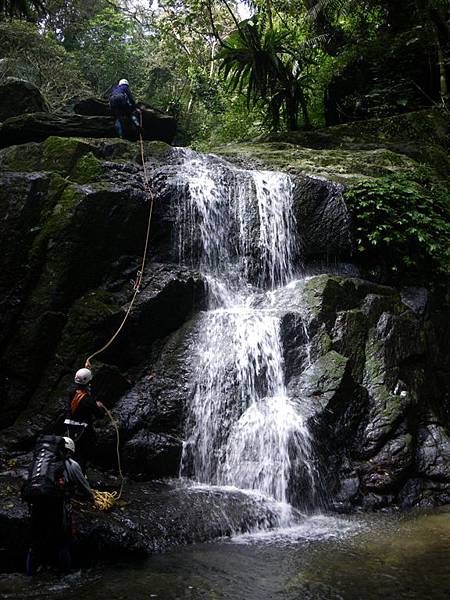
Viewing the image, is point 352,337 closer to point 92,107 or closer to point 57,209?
point 57,209

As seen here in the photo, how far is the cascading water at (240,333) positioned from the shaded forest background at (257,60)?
477 cm

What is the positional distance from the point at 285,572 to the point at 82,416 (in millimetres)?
2885

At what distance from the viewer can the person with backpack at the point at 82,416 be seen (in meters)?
6.21

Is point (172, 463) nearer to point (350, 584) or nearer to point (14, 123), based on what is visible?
point (350, 584)

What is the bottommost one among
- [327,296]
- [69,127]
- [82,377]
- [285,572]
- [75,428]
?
[285,572]

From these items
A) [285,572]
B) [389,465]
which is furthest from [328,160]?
[285,572]

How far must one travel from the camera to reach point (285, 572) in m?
4.77

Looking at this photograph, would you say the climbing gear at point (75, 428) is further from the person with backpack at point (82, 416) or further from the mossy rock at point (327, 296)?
the mossy rock at point (327, 296)

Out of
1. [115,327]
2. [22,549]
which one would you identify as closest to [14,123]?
[115,327]

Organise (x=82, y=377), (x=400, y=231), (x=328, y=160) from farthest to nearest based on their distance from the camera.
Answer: (x=328, y=160) < (x=400, y=231) < (x=82, y=377)

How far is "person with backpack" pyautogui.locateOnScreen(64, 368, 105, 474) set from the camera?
6.21 metres

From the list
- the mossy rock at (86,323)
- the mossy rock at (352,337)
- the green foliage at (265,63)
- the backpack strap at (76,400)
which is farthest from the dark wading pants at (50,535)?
the green foliage at (265,63)

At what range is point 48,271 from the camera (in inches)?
333

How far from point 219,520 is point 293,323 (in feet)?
11.5
